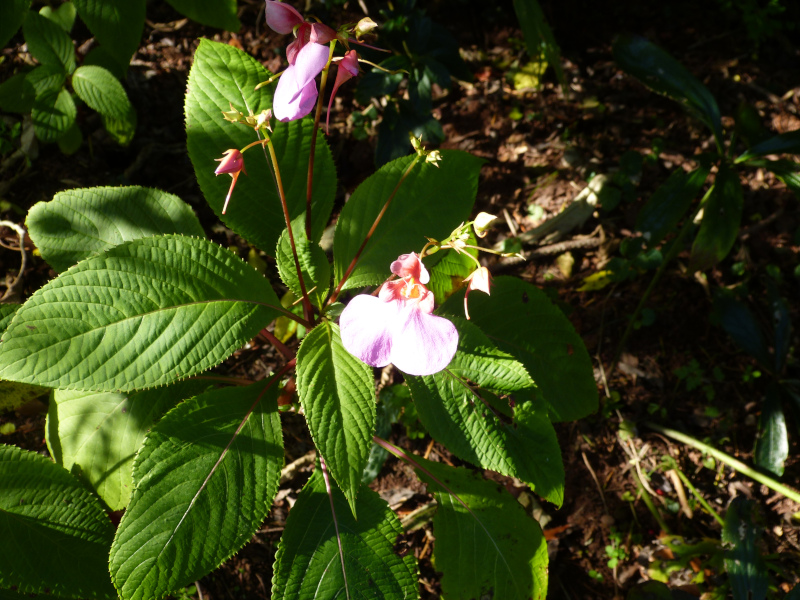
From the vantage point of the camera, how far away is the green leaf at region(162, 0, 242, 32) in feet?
5.51

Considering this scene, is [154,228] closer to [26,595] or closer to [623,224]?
[26,595]

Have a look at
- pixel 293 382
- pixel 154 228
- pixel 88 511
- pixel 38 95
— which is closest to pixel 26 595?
pixel 88 511

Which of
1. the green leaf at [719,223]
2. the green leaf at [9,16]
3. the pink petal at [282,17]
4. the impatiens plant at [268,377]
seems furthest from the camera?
the green leaf at [719,223]

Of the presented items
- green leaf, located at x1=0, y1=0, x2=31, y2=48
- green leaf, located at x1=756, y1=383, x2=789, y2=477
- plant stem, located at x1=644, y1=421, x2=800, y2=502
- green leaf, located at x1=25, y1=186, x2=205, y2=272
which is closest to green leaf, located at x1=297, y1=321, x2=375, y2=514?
green leaf, located at x1=25, y1=186, x2=205, y2=272

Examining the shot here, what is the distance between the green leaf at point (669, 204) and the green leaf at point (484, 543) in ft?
3.64

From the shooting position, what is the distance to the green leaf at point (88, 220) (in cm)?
166

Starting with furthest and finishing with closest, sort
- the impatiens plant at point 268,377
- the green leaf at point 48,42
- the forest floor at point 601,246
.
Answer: the forest floor at point 601,246 → the green leaf at point 48,42 → the impatiens plant at point 268,377

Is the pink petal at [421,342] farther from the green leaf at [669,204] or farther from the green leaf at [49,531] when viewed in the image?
the green leaf at [669,204]

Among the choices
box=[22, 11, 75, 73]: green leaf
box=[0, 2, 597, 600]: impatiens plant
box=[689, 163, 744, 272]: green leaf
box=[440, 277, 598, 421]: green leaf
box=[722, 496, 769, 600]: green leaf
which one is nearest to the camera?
box=[0, 2, 597, 600]: impatiens plant

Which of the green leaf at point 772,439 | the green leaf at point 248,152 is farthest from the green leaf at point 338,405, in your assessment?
the green leaf at point 772,439

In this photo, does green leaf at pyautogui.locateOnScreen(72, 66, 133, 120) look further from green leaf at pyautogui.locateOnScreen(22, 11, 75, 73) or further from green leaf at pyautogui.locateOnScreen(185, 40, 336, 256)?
green leaf at pyautogui.locateOnScreen(185, 40, 336, 256)

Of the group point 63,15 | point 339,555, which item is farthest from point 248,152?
→ point 63,15

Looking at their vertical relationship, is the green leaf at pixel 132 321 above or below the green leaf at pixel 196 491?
above

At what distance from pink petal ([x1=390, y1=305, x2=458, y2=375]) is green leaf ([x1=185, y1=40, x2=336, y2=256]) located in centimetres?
65
